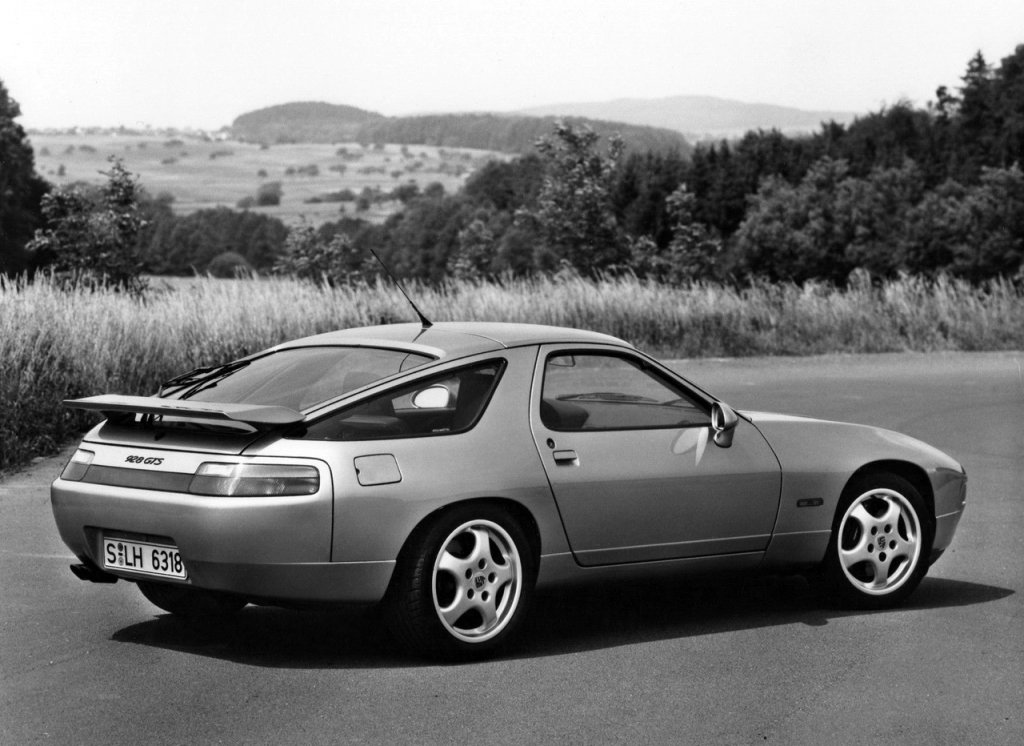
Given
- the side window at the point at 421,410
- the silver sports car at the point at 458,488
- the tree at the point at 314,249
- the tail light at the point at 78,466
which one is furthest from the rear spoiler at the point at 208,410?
the tree at the point at 314,249

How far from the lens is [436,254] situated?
13788cm

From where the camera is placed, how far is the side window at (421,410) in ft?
18.4

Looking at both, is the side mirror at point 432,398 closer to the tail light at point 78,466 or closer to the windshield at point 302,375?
the windshield at point 302,375

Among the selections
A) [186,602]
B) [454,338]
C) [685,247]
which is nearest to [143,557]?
[186,602]

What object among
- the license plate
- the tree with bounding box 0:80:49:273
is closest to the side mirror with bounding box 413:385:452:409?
the license plate

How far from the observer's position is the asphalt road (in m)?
4.73

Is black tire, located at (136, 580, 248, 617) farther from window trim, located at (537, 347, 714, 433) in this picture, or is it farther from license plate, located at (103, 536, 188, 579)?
window trim, located at (537, 347, 714, 433)

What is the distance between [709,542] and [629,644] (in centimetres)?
61

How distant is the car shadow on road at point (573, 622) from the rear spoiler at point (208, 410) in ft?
3.21

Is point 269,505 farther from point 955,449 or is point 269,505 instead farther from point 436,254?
point 436,254

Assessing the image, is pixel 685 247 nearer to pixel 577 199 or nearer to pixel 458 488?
pixel 577 199

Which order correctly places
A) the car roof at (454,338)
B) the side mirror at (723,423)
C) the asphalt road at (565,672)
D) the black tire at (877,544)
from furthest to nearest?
the black tire at (877,544)
the side mirror at (723,423)
the car roof at (454,338)
the asphalt road at (565,672)

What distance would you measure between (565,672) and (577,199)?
6037 cm

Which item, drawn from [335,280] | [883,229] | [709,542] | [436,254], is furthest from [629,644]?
[436,254]
